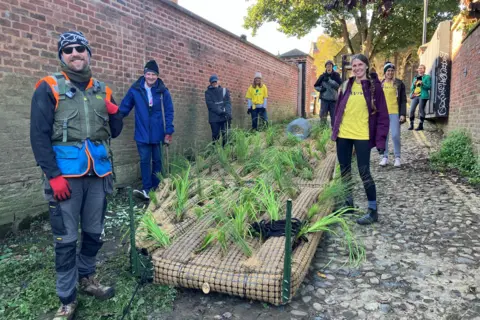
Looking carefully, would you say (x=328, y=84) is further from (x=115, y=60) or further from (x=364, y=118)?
(x=115, y=60)

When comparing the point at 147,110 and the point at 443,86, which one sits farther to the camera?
the point at 443,86

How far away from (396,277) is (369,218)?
1.14m

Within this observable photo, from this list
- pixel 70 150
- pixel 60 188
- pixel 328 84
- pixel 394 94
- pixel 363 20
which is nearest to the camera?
pixel 60 188

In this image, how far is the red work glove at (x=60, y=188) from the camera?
2.27 meters

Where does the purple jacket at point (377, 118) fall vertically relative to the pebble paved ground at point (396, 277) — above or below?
above

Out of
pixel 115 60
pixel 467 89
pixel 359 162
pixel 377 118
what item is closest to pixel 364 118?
pixel 377 118

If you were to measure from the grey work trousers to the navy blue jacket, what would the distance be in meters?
2.45

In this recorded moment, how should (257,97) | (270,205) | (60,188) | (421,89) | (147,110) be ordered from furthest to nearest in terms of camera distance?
(421,89) < (257,97) < (147,110) < (270,205) < (60,188)

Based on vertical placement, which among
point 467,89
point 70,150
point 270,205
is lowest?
point 270,205

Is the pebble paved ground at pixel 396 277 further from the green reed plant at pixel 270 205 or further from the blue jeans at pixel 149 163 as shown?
the blue jeans at pixel 149 163

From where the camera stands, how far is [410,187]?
5289 mm

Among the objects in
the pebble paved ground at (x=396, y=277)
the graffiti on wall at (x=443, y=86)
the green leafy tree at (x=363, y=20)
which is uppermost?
the green leafy tree at (x=363, y=20)

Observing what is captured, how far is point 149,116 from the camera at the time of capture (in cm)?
509

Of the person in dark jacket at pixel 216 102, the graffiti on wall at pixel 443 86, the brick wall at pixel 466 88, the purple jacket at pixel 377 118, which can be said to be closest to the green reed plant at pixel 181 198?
the purple jacket at pixel 377 118
